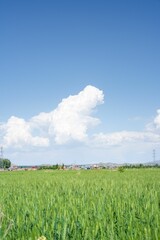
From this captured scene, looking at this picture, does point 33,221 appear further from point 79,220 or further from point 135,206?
point 135,206

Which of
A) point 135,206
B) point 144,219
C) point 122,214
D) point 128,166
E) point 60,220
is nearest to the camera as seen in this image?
point 60,220

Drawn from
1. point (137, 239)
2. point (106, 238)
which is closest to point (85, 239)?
point (106, 238)

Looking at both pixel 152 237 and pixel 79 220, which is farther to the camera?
pixel 79 220

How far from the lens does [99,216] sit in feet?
15.4

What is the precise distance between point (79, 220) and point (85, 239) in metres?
0.83

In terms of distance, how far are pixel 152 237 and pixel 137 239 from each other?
0.25 metres

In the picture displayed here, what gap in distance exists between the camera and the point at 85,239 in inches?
135

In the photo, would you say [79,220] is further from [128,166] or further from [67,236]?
[128,166]

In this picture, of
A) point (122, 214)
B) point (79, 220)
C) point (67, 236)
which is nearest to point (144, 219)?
point (122, 214)

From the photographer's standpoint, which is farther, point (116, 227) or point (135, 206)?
point (135, 206)

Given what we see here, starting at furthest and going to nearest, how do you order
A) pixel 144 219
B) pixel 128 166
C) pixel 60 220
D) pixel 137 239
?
pixel 128 166 → pixel 144 219 → pixel 60 220 → pixel 137 239

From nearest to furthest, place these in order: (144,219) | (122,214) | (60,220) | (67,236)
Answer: (67,236) < (60,220) < (144,219) < (122,214)

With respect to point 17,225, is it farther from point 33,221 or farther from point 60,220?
point 60,220

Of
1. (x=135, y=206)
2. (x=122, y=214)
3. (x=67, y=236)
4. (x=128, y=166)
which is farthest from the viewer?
(x=128, y=166)
